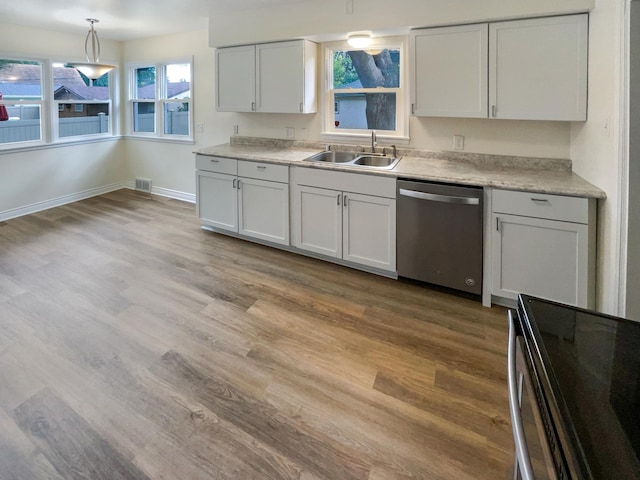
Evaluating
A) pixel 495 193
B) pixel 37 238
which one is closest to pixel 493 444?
pixel 495 193

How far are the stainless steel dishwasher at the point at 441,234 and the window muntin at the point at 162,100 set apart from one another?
3.80m

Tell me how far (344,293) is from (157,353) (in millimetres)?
1445

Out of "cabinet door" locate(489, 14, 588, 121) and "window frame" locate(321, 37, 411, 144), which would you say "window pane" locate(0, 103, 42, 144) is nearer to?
"window frame" locate(321, 37, 411, 144)

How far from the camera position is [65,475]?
1.53 meters

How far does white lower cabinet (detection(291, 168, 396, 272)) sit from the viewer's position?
3.22m

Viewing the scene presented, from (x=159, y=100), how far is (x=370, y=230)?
4233 millimetres

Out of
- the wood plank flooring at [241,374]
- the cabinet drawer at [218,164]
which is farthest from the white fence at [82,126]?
the wood plank flooring at [241,374]

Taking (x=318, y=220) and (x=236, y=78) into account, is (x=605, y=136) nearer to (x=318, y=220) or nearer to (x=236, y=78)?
(x=318, y=220)

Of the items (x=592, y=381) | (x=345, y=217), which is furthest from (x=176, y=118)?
(x=592, y=381)

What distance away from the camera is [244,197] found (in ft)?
13.2

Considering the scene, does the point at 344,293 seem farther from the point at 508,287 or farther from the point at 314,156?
the point at 314,156

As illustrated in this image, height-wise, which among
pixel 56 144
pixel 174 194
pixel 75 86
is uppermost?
pixel 75 86

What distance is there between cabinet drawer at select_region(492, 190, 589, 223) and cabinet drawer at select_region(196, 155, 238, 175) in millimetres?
2516

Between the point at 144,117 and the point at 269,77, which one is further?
the point at 144,117
